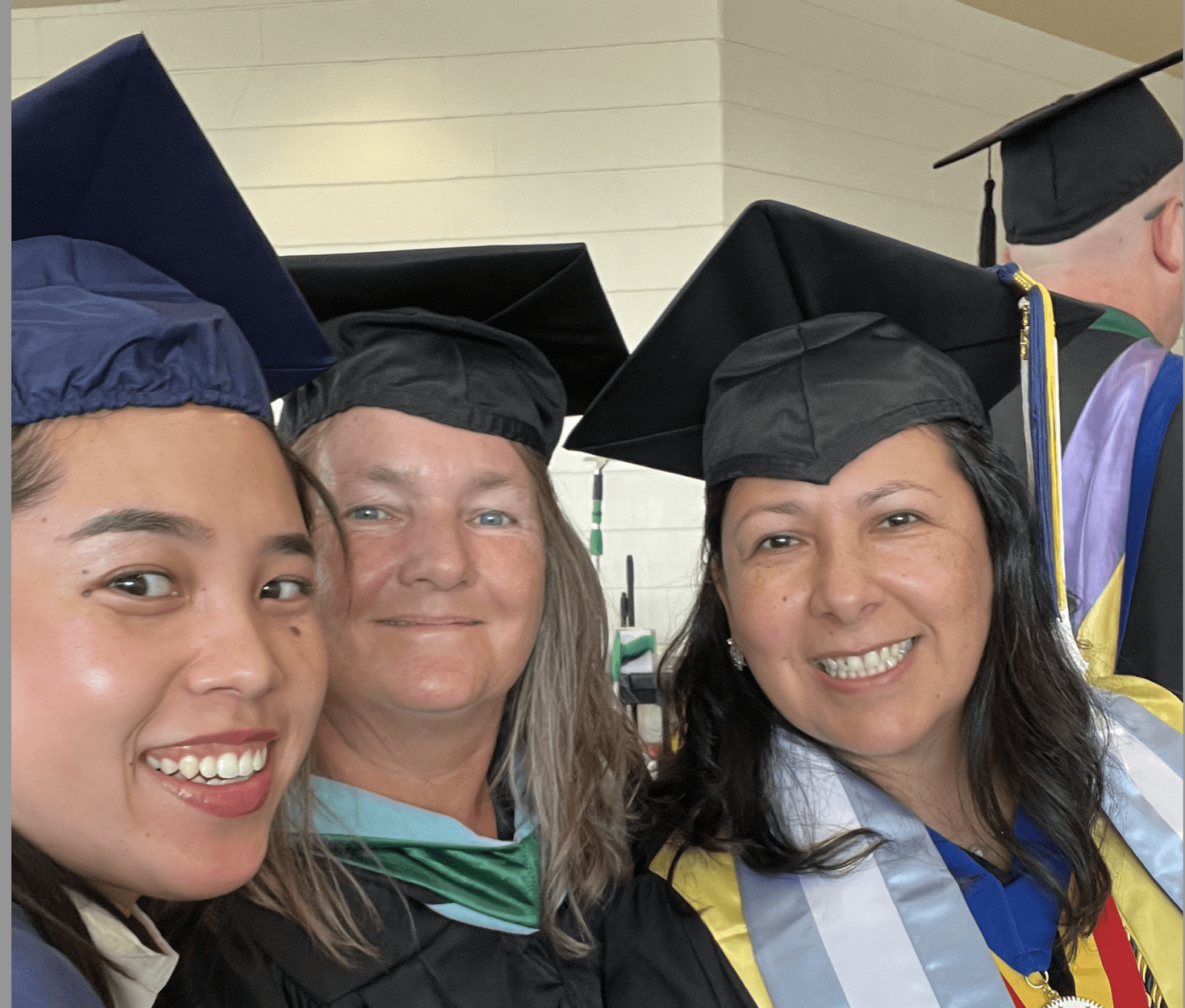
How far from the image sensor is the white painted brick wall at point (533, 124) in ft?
15.1

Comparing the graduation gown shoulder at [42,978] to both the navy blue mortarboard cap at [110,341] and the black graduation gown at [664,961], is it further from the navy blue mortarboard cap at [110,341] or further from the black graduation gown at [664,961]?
the black graduation gown at [664,961]

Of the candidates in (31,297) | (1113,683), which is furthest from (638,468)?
(31,297)

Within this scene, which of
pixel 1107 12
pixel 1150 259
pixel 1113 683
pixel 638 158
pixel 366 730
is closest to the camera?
pixel 366 730

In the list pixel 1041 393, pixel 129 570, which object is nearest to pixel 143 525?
pixel 129 570

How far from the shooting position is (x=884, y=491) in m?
1.69

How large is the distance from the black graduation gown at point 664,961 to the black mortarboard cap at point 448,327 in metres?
0.71

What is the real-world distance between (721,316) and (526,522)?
17.1 inches

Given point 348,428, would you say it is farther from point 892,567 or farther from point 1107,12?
point 1107,12

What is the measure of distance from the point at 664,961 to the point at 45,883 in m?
0.83

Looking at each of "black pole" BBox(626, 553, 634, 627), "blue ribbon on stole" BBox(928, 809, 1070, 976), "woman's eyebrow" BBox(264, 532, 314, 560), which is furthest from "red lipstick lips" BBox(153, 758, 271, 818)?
"black pole" BBox(626, 553, 634, 627)

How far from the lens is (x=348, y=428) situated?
1.78 metres

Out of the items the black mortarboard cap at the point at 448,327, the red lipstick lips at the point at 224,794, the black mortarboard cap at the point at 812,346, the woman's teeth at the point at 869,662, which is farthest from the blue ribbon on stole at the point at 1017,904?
the red lipstick lips at the point at 224,794

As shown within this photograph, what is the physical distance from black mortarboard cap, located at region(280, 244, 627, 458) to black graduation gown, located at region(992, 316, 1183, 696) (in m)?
0.85

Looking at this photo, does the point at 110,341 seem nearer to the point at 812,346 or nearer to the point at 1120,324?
the point at 812,346
